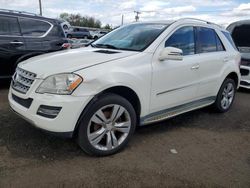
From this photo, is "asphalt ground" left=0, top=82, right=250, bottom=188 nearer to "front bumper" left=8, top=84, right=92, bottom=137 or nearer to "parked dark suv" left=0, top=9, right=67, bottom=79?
"front bumper" left=8, top=84, right=92, bottom=137

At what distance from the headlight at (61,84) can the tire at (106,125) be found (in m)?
0.29

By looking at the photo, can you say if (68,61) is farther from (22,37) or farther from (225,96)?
(22,37)

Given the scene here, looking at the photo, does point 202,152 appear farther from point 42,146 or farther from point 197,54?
point 42,146

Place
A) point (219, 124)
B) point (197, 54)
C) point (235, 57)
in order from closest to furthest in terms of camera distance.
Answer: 1. point (197, 54)
2. point (219, 124)
3. point (235, 57)

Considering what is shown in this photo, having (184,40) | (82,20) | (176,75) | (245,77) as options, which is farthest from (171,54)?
(82,20)

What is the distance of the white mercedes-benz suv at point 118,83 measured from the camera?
3.00m

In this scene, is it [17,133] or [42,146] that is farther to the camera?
[17,133]

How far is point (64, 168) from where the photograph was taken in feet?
10.1

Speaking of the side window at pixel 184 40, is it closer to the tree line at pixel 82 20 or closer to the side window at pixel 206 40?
the side window at pixel 206 40

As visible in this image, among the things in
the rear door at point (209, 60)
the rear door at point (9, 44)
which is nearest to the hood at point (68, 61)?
the rear door at point (209, 60)

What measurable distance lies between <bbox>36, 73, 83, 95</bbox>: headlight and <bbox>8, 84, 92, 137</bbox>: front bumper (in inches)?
2.3

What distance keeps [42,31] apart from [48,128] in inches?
171

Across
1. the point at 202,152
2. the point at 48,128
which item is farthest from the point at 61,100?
the point at 202,152

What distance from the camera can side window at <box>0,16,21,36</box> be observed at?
611 centimetres
